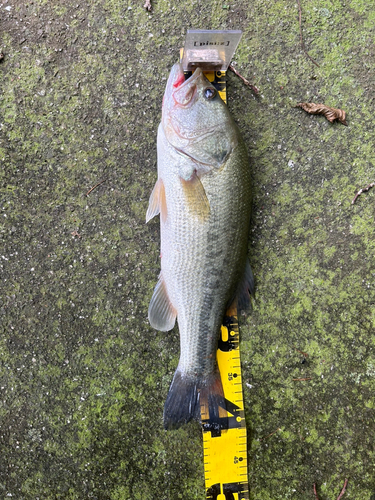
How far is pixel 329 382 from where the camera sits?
2.42m

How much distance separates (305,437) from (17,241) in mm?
2622

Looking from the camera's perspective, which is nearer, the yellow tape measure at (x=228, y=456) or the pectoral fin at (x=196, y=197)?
the pectoral fin at (x=196, y=197)

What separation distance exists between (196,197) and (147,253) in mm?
664

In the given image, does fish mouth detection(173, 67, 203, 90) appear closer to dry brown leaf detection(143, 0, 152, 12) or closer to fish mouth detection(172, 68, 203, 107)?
fish mouth detection(172, 68, 203, 107)

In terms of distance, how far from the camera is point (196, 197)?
200 centimetres

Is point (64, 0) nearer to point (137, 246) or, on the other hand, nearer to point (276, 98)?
point (276, 98)

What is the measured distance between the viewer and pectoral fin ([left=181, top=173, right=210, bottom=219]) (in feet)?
6.55

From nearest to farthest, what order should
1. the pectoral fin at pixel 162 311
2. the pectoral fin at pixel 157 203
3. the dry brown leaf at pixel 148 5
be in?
the pectoral fin at pixel 157 203
the pectoral fin at pixel 162 311
the dry brown leaf at pixel 148 5

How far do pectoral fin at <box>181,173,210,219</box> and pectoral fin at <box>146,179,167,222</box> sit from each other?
0.20 m

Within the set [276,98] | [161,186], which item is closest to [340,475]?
[161,186]

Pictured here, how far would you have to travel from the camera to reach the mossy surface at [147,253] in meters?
2.36

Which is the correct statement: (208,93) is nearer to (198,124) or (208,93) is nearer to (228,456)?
(198,124)

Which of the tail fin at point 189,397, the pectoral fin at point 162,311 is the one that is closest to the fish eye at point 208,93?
the pectoral fin at point 162,311

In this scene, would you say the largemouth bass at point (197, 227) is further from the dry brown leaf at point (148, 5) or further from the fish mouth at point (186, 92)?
the dry brown leaf at point (148, 5)
